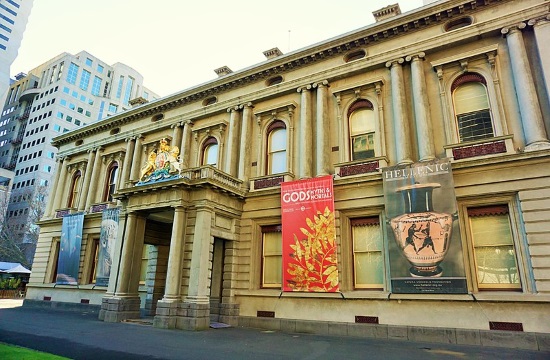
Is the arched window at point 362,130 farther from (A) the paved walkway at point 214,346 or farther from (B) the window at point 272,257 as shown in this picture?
(A) the paved walkway at point 214,346

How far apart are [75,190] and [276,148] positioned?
18834 mm

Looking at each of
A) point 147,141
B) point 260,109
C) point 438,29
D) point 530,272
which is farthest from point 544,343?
point 147,141

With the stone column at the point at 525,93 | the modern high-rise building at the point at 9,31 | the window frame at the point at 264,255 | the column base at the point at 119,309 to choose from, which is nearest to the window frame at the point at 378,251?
the window frame at the point at 264,255

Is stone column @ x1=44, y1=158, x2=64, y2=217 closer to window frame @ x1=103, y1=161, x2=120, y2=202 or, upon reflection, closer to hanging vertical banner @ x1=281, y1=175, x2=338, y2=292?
window frame @ x1=103, y1=161, x2=120, y2=202

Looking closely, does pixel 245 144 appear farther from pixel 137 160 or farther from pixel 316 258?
pixel 137 160

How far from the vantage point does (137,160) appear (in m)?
23.8

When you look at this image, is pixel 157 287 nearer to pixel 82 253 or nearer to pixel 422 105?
pixel 82 253

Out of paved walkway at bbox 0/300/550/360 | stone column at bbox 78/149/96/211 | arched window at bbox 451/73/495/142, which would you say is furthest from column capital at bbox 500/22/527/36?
stone column at bbox 78/149/96/211

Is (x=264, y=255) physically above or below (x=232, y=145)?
below

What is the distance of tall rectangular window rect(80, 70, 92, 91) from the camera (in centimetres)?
7894

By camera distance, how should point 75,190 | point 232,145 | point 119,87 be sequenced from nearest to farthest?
point 232,145 → point 75,190 → point 119,87

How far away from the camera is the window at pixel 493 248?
12.0 meters

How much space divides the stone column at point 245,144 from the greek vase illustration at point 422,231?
8185 millimetres

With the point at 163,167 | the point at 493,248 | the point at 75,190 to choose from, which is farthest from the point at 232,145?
the point at 75,190
